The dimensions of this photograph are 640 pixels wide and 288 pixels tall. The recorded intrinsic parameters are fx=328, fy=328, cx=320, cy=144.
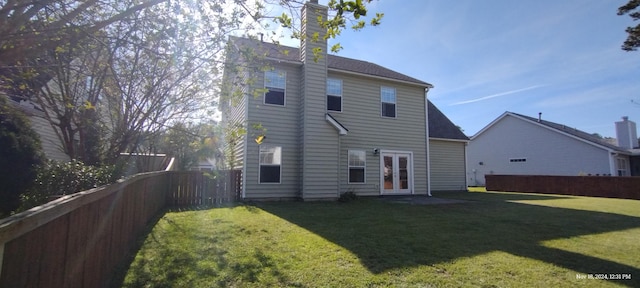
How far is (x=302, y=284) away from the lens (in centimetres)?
366

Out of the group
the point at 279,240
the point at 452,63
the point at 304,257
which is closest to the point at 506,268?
the point at 304,257

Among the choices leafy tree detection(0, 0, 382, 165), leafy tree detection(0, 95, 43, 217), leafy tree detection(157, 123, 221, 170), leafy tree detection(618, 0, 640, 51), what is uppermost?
leafy tree detection(618, 0, 640, 51)

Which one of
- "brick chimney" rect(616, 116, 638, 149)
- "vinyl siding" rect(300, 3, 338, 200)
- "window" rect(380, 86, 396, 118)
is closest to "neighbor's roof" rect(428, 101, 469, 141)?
"window" rect(380, 86, 396, 118)

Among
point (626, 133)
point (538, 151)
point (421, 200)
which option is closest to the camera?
point (421, 200)

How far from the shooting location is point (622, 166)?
23.4 meters

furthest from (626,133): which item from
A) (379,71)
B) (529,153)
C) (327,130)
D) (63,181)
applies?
(63,181)

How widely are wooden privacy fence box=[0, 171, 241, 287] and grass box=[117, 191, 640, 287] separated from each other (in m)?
0.48

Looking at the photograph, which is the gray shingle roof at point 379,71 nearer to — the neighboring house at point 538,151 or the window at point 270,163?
the window at point 270,163

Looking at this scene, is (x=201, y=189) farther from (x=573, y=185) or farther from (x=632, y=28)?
(x=573, y=185)

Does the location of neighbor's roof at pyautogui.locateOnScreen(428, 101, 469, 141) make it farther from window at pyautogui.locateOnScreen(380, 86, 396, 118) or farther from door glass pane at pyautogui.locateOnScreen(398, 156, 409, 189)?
window at pyautogui.locateOnScreen(380, 86, 396, 118)

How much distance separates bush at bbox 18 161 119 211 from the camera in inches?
189

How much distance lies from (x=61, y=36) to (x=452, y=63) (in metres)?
15.1

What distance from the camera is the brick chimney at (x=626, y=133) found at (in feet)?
80.6

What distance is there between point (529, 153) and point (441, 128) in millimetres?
11418
